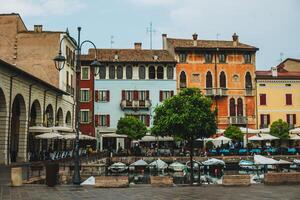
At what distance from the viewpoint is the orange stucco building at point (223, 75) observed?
53.4 m

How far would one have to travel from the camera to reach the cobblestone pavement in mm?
14516

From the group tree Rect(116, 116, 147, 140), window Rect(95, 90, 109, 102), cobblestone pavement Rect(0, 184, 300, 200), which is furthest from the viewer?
window Rect(95, 90, 109, 102)

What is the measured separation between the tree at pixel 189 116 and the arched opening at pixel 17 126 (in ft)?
37.2

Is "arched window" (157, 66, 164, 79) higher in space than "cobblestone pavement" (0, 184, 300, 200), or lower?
higher

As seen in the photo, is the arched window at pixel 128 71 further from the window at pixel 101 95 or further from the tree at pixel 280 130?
the tree at pixel 280 130

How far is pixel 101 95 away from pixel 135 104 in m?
4.09

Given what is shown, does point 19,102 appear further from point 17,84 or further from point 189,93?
point 189,93

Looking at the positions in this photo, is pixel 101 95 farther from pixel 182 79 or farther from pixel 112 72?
pixel 182 79

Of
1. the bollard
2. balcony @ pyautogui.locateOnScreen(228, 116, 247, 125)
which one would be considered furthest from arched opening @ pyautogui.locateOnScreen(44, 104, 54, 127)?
balcony @ pyautogui.locateOnScreen(228, 116, 247, 125)

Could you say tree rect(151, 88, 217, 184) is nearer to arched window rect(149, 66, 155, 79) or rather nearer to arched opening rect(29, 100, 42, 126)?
arched opening rect(29, 100, 42, 126)

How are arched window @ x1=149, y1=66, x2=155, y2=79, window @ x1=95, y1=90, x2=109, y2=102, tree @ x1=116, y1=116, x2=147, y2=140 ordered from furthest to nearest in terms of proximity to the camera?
arched window @ x1=149, y1=66, x2=155, y2=79 < window @ x1=95, y1=90, x2=109, y2=102 < tree @ x1=116, y1=116, x2=147, y2=140

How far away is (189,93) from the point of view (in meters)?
26.0

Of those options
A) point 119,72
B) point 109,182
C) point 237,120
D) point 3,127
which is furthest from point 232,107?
point 109,182

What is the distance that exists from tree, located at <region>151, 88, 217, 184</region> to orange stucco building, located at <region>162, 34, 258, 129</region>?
89.1 ft
